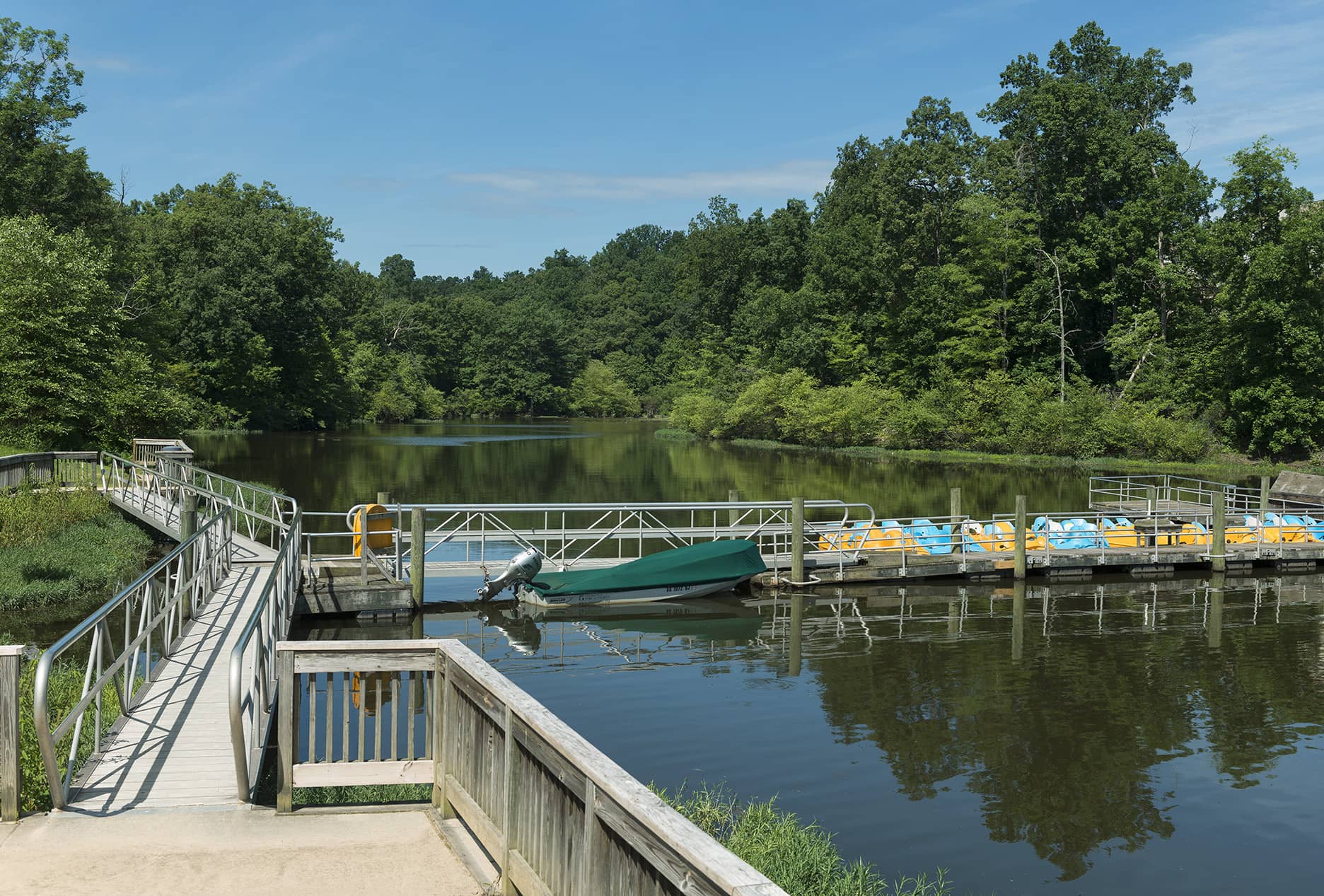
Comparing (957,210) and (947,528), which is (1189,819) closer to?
(947,528)

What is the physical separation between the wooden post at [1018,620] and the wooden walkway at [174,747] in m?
13.3

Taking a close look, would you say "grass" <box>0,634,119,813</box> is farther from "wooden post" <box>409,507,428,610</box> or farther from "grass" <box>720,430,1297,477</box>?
"grass" <box>720,430,1297,477</box>

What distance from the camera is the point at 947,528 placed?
30375mm

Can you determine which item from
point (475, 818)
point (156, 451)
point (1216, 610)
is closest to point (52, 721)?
point (475, 818)

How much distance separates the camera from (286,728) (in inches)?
282

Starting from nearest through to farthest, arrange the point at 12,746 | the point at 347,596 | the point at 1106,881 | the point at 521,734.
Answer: the point at 521,734 → the point at 12,746 → the point at 1106,881 → the point at 347,596

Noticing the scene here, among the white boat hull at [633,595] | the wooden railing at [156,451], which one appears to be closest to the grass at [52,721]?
the white boat hull at [633,595]

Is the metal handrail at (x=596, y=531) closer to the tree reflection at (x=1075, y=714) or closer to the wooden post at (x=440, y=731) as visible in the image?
the tree reflection at (x=1075, y=714)

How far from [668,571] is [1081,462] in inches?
1862

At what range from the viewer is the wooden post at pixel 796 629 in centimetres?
1834

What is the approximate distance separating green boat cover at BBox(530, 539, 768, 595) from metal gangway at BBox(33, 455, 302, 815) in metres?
6.39

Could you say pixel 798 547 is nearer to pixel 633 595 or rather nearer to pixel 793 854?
pixel 633 595

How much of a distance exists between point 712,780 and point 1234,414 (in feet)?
199

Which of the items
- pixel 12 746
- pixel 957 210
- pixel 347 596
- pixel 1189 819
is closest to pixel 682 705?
pixel 1189 819
